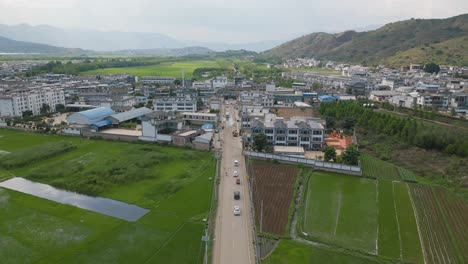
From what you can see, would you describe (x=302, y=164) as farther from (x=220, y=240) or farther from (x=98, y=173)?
(x=98, y=173)


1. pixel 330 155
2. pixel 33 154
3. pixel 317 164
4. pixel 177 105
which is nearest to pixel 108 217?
pixel 33 154

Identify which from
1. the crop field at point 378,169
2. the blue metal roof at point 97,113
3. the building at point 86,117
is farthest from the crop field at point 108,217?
the crop field at point 378,169

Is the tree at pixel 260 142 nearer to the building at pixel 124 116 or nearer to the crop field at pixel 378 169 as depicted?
the crop field at pixel 378 169

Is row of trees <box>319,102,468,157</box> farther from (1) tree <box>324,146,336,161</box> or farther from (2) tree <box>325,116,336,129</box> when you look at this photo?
(1) tree <box>324,146,336,161</box>

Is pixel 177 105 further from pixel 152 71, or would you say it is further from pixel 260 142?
pixel 152 71

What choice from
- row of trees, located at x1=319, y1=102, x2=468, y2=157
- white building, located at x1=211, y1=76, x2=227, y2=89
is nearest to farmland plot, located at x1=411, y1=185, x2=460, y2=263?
row of trees, located at x1=319, y1=102, x2=468, y2=157

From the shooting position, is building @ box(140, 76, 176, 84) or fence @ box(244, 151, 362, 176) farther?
building @ box(140, 76, 176, 84)
